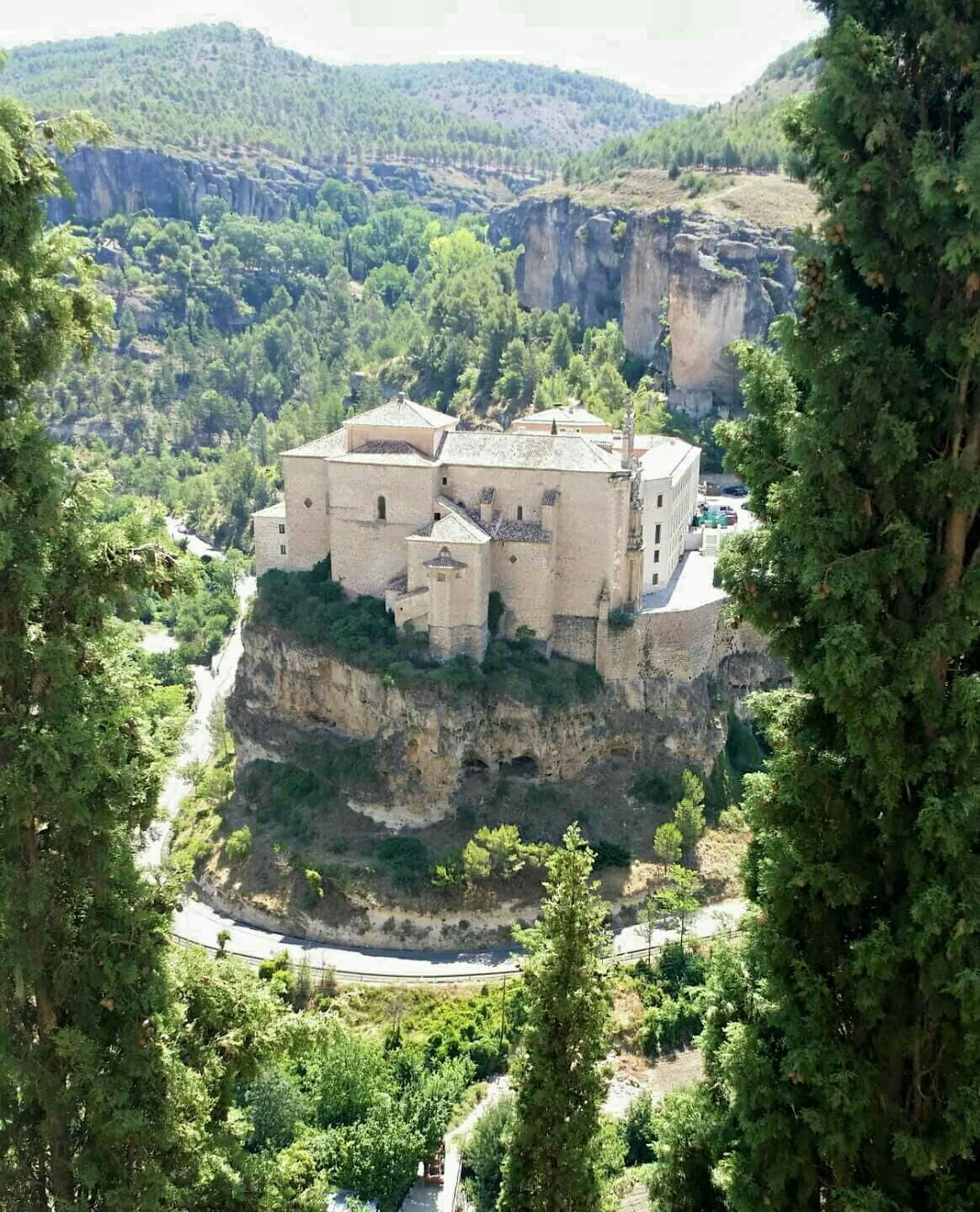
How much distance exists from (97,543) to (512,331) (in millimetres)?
68592

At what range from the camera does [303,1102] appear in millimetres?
27250

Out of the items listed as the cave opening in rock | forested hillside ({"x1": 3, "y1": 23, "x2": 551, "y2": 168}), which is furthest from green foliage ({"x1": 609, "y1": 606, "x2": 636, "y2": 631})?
forested hillside ({"x1": 3, "y1": 23, "x2": 551, "y2": 168})

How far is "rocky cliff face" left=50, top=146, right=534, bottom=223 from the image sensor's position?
13438 cm

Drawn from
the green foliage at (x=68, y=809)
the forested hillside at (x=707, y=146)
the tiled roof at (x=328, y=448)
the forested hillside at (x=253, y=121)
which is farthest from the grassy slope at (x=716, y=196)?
the forested hillside at (x=253, y=121)

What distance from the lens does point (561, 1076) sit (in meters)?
17.4

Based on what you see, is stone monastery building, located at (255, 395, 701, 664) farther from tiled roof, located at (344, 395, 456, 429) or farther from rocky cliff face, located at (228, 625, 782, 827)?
rocky cliff face, located at (228, 625, 782, 827)

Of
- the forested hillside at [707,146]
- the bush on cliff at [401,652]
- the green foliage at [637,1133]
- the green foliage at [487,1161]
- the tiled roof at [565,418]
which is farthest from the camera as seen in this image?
the forested hillside at [707,146]

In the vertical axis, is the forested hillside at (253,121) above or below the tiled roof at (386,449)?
above

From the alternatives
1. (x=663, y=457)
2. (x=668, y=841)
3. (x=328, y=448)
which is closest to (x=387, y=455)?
(x=328, y=448)

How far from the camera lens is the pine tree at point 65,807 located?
1152cm

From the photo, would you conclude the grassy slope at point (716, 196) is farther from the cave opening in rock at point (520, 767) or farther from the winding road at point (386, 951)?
the winding road at point (386, 951)

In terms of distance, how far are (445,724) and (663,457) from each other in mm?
15954

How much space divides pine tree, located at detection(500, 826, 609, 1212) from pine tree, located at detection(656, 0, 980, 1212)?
6.05m

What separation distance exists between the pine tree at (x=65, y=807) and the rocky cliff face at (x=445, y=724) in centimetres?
2658
